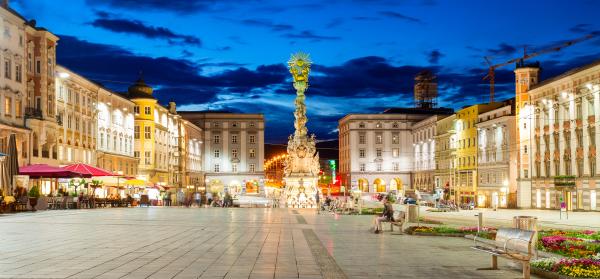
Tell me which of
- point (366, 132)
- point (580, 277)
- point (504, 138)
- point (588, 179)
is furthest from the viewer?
point (366, 132)

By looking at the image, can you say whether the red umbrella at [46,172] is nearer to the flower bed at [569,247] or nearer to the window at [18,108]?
the window at [18,108]

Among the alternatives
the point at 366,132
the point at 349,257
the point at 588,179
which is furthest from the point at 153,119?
the point at 349,257

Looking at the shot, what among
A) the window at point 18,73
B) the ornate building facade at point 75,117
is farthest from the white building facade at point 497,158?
the window at point 18,73

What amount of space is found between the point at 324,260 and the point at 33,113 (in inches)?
1906

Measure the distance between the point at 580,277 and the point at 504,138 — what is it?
8502 cm

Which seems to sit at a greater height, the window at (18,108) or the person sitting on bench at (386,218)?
the window at (18,108)

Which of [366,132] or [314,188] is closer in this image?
[314,188]

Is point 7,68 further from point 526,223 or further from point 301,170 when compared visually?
point 526,223

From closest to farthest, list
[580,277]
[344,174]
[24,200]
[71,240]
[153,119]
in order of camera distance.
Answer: [580,277]
[71,240]
[24,200]
[153,119]
[344,174]

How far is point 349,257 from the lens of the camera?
19.4m

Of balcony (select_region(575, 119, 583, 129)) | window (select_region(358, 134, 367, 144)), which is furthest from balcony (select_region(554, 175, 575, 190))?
window (select_region(358, 134, 367, 144))

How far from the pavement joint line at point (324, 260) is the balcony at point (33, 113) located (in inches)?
1599

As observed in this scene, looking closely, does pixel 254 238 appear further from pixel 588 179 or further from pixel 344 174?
pixel 344 174

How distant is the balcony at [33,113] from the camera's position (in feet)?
198
